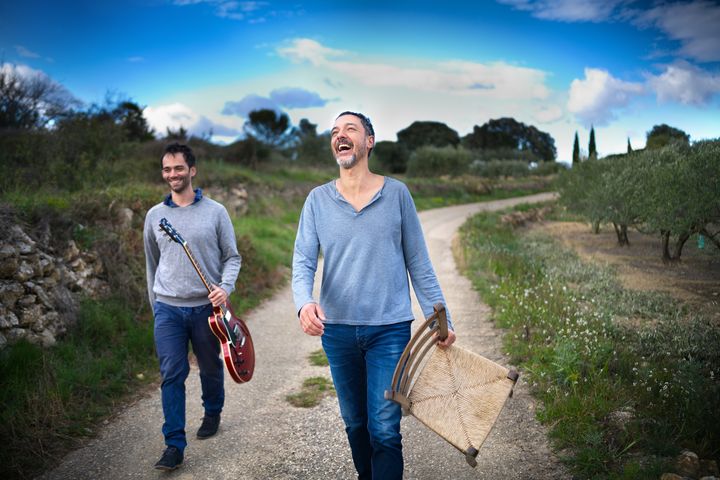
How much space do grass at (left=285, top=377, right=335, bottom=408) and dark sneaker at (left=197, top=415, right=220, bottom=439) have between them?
94 cm

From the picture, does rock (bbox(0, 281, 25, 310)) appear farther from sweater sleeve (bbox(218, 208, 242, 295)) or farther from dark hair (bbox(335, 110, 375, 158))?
dark hair (bbox(335, 110, 375, 158))

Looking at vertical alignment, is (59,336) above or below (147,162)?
below

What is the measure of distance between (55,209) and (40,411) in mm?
3486

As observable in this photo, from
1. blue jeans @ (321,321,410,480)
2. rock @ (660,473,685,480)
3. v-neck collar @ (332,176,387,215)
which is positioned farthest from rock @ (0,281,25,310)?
rock @ (660,473,685,480)

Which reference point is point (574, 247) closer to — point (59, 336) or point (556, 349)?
point (556, 349)

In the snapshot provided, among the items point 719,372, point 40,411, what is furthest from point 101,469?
point 719,372

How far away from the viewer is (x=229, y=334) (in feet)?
13.7

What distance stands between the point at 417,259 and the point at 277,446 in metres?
2.43

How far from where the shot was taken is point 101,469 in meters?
4.12

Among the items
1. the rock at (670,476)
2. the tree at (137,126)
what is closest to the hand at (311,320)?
the rock at (670,476)

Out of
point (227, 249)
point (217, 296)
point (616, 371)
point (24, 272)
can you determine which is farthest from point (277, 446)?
point (24, 272)

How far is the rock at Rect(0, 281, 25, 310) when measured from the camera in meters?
5.46

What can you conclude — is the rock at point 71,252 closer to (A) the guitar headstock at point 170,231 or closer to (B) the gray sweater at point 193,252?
(B) the gray sweater at point 193,252

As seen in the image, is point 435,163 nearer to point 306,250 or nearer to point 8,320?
point 8,320
